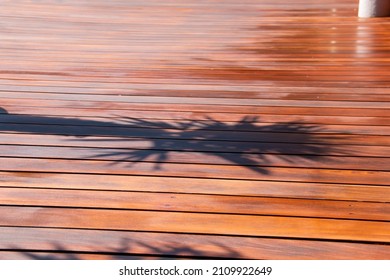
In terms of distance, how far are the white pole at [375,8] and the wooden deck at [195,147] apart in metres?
0.87

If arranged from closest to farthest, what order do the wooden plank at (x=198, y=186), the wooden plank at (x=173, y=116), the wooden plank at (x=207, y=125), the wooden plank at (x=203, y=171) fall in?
the wooden plank at (x=198, y=186)
the wooden plank at (x=203, y=171)
the wooden plank at (x=207, y=125)
the wooden plank at (x=173, y=116)

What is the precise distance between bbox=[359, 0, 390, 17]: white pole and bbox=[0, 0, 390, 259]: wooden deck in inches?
34.1

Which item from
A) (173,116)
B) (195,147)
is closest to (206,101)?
(173,116)

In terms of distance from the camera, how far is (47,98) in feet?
11.4

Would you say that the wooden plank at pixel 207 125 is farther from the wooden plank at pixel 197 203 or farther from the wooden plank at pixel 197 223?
the wooden plank at pixel 197 223

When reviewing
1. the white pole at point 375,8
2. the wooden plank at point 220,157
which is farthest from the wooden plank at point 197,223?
the white pole at point 375,8

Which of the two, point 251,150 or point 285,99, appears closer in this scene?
point 251,150

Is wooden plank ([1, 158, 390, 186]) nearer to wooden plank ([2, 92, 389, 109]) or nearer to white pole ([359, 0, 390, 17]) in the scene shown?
wooden plank ([2, 92, 389, 109])

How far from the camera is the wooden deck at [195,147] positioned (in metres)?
2.00

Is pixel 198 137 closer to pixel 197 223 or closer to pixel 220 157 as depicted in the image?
pixel 220 157

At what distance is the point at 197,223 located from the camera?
2.08 m
